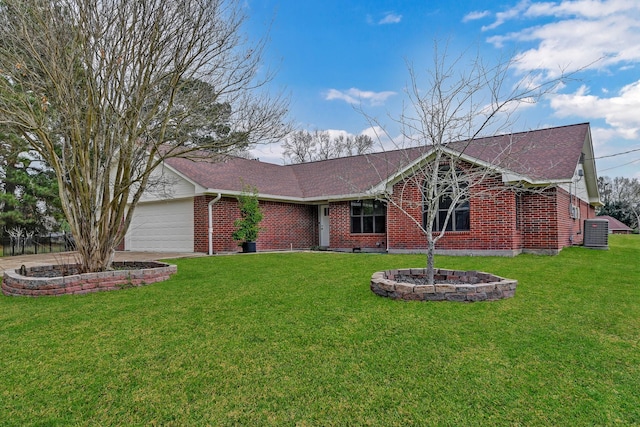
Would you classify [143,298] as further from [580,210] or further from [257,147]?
[580,210]

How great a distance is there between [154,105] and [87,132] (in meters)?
1.31

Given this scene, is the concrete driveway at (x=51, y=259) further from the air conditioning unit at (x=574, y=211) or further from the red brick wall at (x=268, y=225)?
the air conditioning unit at (x=574, y=211)

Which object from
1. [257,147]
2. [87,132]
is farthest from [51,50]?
[257,147]

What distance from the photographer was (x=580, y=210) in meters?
16.2

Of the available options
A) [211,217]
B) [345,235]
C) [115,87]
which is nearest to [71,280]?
[115,87]

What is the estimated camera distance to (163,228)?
14633mm

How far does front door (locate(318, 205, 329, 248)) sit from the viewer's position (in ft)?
52.6

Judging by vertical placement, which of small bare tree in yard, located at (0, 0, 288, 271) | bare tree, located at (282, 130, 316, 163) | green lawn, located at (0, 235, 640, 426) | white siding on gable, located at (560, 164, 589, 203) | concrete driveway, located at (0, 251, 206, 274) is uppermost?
bare tree, located at (282, 130, 316, 163)

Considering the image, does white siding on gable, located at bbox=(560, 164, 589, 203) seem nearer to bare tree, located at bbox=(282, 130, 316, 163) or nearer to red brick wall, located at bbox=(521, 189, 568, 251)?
red brick wall, located at bbox=(521, 189, 568, 251)

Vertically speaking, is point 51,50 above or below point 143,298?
above

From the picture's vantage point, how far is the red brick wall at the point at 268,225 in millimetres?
12992

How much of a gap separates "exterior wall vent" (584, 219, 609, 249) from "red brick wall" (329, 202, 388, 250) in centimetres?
748

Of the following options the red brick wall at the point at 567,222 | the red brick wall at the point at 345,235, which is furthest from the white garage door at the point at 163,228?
the red brick wall at the point at 567,222

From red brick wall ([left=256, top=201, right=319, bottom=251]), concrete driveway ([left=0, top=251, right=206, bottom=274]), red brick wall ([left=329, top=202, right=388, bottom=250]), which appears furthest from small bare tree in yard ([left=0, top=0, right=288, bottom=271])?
red brick wall ([left=329, top=202, right=388, bottom=250])
